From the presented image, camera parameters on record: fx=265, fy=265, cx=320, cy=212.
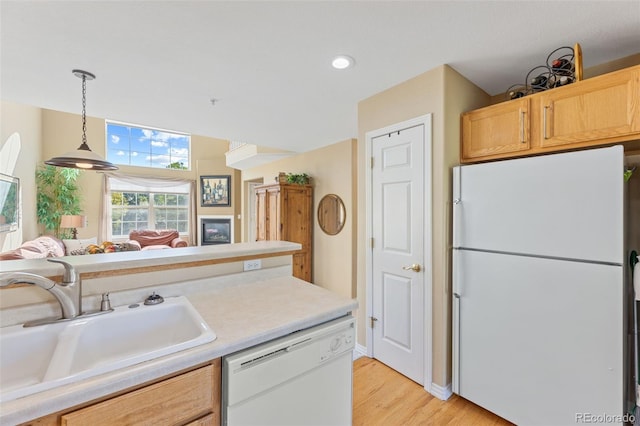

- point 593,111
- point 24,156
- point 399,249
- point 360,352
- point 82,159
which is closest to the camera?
point 593,111

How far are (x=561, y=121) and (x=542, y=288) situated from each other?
1.03 meters

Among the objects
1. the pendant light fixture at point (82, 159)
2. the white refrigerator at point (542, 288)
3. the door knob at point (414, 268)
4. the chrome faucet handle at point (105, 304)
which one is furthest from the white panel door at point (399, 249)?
the pendant light fixture at point (82, 159)

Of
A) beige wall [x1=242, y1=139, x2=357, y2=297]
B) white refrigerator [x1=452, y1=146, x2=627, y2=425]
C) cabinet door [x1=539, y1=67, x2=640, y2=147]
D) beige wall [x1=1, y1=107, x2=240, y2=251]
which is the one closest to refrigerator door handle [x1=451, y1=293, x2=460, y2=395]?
white refrigerator [x1=452, y1=146, x2=627, y2=425]

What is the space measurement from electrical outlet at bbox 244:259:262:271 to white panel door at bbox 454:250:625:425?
1.41m

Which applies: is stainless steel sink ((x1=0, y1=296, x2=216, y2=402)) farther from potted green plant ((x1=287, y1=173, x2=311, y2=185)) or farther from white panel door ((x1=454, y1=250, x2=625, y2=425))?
potted green plant ((x1=287, y1=173, x2=311, y2=185))

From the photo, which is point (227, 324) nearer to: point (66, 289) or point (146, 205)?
point (66, 289)

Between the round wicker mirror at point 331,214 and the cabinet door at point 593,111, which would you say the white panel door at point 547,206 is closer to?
the cabinet door at point 593,111

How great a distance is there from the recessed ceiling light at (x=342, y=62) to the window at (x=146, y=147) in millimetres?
7103

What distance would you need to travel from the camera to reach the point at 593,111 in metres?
1.53

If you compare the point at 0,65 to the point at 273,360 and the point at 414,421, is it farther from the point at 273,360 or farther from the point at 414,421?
the point at 414,421

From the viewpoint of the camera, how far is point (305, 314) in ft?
4.04

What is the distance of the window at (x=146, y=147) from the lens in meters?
7.02

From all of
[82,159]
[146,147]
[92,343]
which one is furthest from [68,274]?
[146,147]

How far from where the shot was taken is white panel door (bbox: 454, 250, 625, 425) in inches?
53.6
